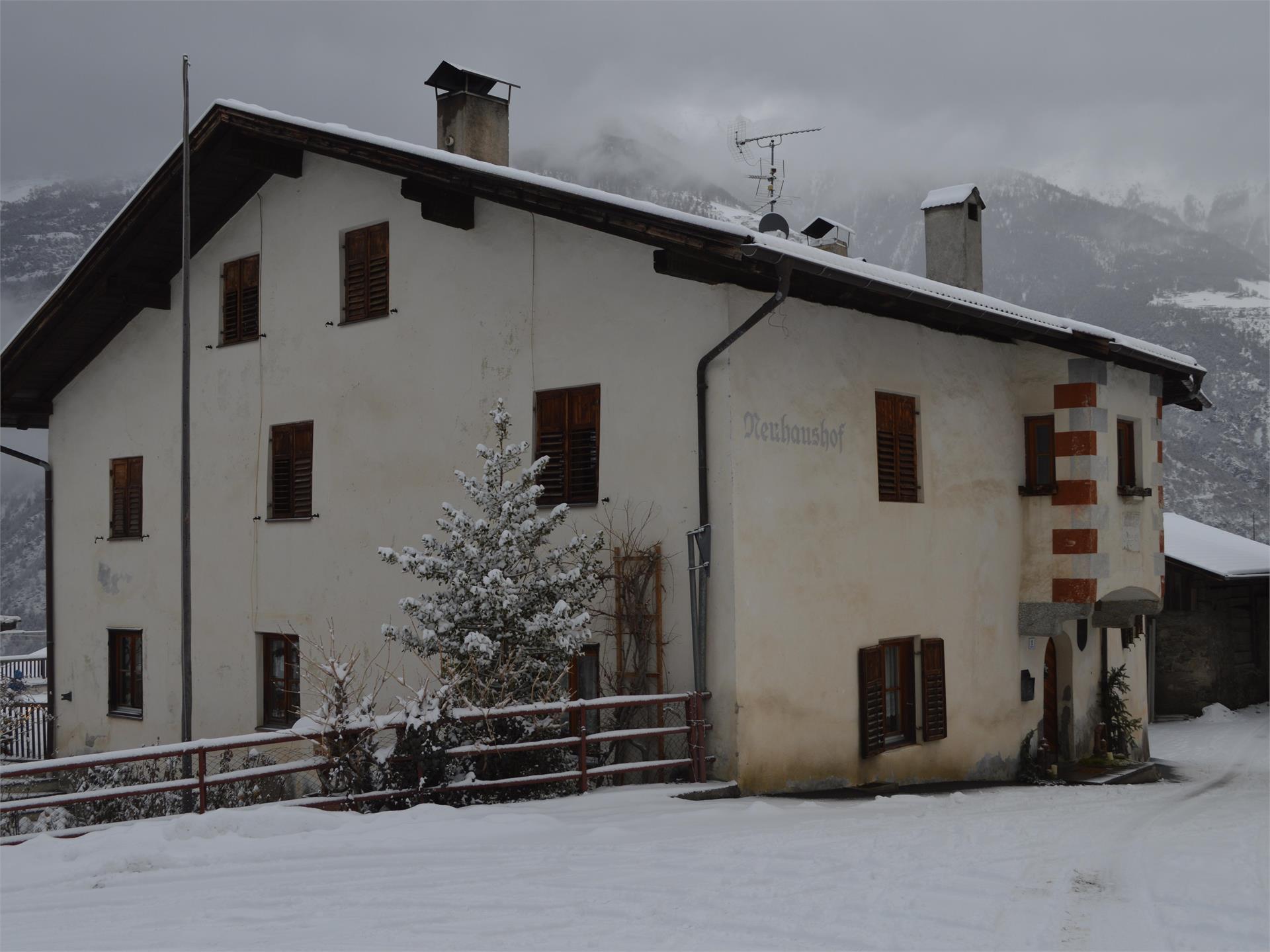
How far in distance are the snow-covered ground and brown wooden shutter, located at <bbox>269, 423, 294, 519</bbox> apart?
6.95 m

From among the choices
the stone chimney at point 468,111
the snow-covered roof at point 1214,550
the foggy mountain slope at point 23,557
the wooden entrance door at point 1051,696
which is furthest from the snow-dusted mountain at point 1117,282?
the snow-covered roof at point 1214,550

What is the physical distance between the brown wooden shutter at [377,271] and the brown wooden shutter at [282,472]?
78.6 inches

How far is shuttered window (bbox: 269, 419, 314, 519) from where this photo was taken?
1596 cm

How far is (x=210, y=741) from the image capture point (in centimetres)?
958

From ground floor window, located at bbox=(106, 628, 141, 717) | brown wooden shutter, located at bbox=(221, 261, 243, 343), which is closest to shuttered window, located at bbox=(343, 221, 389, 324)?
brown wooden shutter, located at bbox=(221, 261, 243, 343)

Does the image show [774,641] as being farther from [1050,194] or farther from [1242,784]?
[1050,194]

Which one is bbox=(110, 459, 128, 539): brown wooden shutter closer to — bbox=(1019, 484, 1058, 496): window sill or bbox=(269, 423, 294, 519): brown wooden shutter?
bbox=(269, 423, 294, 519): brown wooden shutter

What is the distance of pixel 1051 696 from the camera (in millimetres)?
17922

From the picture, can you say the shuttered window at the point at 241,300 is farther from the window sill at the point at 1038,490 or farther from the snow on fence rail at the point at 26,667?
the snow on fence rail at the point at 26,667

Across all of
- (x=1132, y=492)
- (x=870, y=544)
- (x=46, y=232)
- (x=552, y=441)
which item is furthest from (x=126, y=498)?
(x=46, y=232)

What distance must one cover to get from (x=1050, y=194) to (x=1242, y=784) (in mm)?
195874

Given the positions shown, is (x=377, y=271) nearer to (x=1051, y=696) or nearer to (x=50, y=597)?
(x=50, y=597)

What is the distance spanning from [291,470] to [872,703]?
24.7 feet

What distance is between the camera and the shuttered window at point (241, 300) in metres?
16.8
